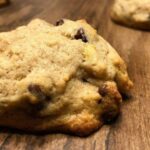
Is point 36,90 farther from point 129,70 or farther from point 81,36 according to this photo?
point 129,70

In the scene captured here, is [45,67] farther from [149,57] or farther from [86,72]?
[149,57]

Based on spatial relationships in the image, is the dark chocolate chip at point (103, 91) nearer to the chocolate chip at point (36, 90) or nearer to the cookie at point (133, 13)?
the chocolate chip at point (36, 90)

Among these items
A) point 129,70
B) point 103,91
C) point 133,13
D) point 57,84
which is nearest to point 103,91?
point 103,91

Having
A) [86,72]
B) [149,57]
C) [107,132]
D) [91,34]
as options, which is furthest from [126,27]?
[107,132]

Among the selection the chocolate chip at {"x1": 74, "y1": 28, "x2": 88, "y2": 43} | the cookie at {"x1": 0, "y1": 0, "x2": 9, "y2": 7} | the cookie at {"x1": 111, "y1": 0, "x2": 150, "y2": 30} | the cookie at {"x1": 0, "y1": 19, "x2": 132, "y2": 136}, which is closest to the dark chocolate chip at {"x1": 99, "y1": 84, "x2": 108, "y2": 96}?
the cookie at {"x1": 0, "y1": 19, "x2": 132, "y2": 136}

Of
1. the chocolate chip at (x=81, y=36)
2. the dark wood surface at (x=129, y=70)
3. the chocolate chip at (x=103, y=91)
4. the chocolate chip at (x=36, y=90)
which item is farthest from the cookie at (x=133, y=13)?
the chocolate chip at (x=36, y=90)

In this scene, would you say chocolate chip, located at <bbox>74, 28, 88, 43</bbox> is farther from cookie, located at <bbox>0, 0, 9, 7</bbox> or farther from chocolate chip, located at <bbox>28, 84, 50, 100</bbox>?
cookie, located at <bbox>0, 0, 9, 7</bbox>
